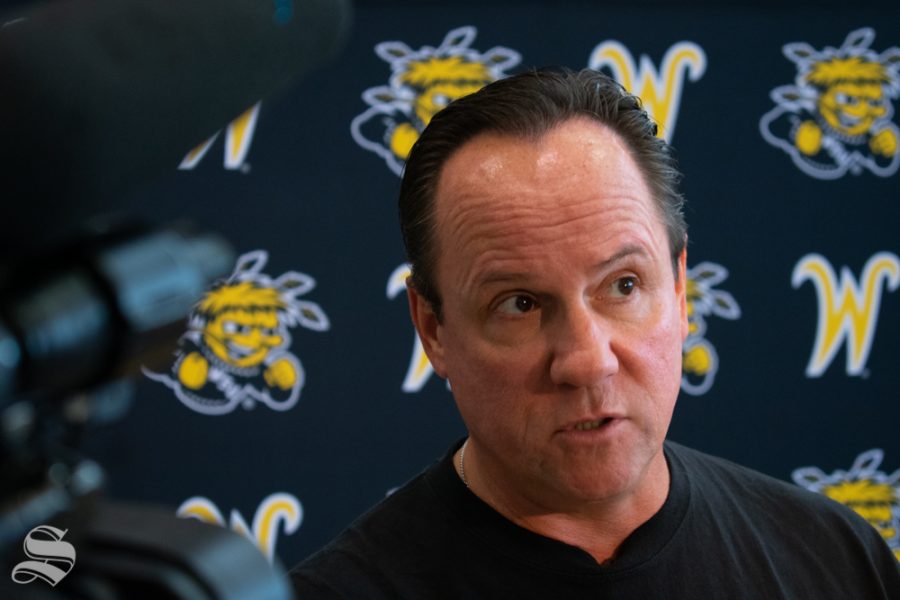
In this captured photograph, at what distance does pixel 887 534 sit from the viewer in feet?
6.77

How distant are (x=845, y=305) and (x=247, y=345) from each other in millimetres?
1109

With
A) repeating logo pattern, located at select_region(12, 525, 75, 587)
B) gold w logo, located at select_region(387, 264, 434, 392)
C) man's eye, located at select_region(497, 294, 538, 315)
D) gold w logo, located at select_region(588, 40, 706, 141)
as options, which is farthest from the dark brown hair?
gold w logo, located at select_region(588, 40, 706, 141)

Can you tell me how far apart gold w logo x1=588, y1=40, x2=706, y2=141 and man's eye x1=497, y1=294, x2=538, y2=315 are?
3.49 ft

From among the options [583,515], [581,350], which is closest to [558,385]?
[581,350]

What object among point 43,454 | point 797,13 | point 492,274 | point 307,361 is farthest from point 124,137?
point 797,13

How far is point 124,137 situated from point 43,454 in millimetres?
128

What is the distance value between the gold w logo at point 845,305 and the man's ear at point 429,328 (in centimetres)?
110

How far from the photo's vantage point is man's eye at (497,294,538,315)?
1.03 meters

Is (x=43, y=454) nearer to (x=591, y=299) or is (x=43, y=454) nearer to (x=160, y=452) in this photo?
(x=591, y=299)

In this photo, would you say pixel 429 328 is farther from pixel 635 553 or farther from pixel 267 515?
pixel 267 515

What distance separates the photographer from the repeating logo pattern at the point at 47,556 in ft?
1.51

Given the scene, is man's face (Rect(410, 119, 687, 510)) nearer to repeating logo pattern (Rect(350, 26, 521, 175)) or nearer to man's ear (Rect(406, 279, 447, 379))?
man's ear (Rect(406, 279, 447, 379))

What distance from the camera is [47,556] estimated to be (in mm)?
562

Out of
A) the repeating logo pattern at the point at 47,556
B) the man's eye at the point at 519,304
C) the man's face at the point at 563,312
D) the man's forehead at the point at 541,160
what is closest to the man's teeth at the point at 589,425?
the man's face at the point at 563,312
